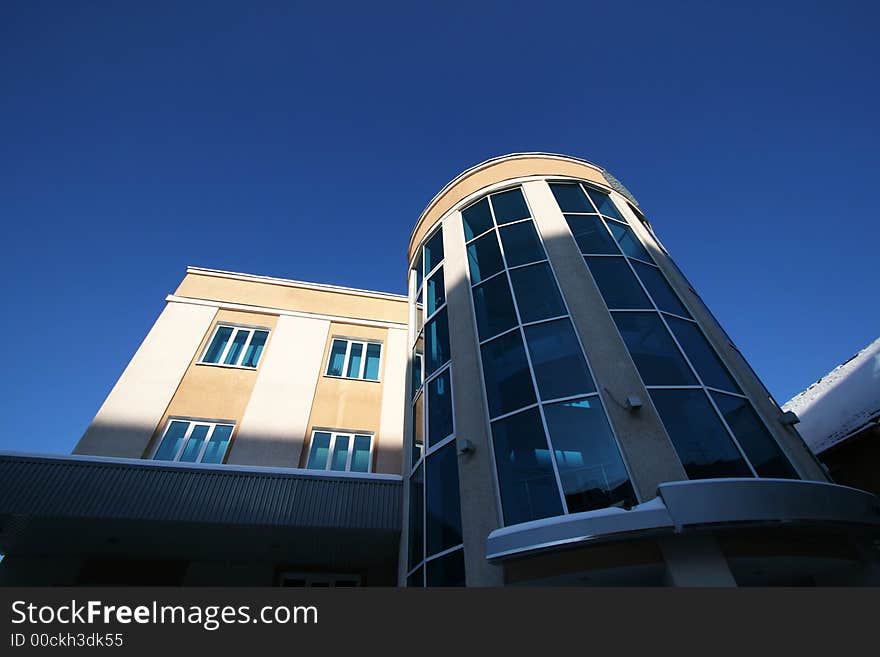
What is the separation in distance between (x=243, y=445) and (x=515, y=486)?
8.48 metres

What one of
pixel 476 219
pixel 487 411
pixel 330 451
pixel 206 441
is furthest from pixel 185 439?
pixel 476 219

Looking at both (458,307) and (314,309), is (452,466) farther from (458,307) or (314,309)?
(314,309)

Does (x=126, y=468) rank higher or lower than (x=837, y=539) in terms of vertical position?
higher

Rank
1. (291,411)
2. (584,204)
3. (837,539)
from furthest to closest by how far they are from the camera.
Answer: (291,411)
(584,204)
(837,539)

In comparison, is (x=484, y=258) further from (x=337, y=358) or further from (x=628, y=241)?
(x=337, y=358)

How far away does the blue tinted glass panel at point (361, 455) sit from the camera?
12.5 meters

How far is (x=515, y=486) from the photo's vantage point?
277 inches

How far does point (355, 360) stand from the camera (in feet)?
50.0

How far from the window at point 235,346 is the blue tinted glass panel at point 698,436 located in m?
12.4

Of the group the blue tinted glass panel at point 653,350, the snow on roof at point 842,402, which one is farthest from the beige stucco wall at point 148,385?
the snow on roof at point 842,402

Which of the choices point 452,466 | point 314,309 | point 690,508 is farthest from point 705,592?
point 314,309

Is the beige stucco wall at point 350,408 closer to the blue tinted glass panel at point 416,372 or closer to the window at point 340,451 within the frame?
the window at point 340,451

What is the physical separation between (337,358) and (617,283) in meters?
9.83

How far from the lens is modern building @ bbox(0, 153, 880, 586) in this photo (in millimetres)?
5754
